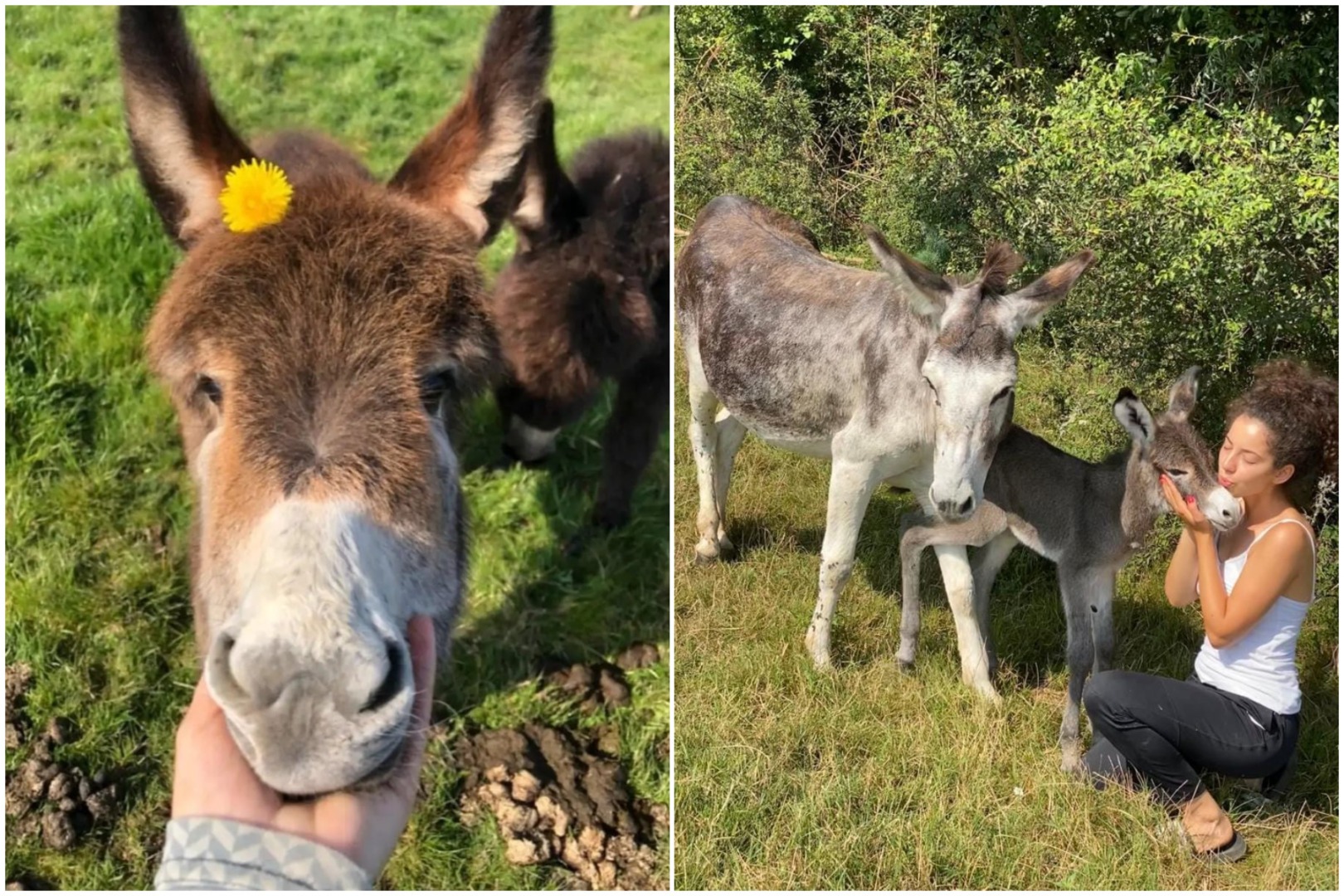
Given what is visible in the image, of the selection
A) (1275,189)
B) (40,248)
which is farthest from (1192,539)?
(40,248)

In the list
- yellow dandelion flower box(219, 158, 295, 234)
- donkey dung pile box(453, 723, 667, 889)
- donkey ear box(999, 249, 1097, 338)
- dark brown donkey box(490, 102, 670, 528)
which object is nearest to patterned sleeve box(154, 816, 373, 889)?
yellow dandelion flower box(219, 158, 295, 234)

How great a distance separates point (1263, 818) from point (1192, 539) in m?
0.90

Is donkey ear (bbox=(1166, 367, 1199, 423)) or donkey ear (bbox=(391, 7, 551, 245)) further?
donkey ear (bbox=(1166, 367, 1199, 423))

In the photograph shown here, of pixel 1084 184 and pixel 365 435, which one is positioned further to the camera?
pixel 1084 184

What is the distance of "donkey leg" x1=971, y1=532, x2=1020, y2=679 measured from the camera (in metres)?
3.45

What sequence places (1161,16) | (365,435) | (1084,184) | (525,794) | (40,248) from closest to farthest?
(365,435), (525,794), (1084,184), (1161,16), (40,248)

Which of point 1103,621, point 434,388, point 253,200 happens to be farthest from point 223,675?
point 1103,621

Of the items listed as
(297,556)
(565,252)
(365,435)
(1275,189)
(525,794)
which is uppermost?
(1275,189)

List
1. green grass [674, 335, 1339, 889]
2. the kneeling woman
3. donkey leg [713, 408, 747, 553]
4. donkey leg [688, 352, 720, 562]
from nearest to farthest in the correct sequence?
the kneeling woman → green grass [674, 335, 1339, 889] → donkey leg [688, 352, 720, 562] → donkey leg [713, 408, 747, 553]

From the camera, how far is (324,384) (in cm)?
189

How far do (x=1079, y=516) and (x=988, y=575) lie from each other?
1.43ft

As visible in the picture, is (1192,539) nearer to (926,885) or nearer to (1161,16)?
(926,885)

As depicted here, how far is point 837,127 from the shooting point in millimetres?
4305

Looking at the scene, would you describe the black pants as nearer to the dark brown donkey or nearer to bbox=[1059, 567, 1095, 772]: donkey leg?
bbox=[1059, 567, 1095, 772]: donkey leg
